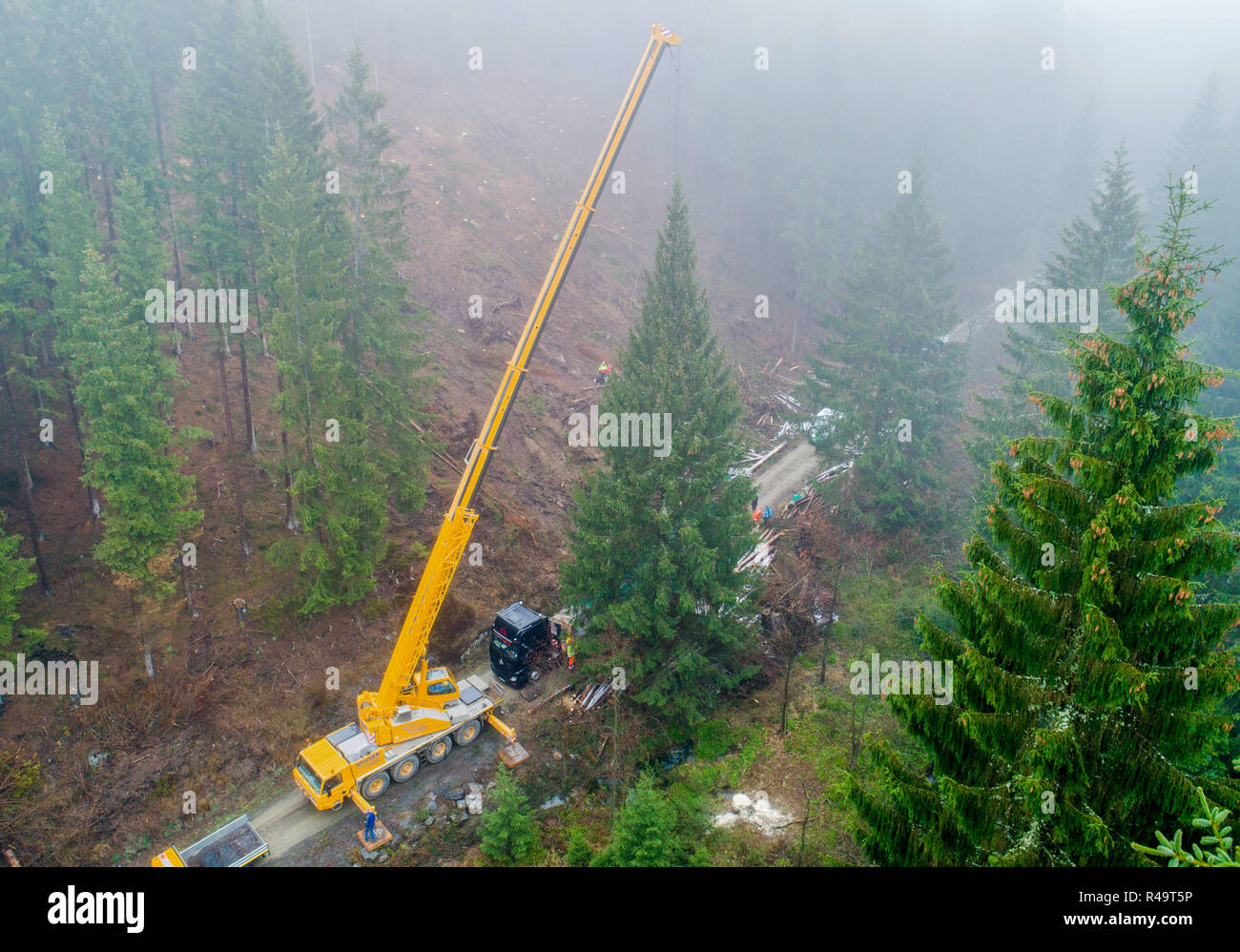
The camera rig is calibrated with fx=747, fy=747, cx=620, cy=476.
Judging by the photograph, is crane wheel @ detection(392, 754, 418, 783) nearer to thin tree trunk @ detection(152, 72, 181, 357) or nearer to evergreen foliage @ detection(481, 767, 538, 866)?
evergreen foliage @ detection(481, 767, 538, 866)

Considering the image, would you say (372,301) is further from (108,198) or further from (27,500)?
(108,198)

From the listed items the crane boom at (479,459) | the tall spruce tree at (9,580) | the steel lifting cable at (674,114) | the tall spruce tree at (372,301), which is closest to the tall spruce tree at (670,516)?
the crane boom at (479,459)

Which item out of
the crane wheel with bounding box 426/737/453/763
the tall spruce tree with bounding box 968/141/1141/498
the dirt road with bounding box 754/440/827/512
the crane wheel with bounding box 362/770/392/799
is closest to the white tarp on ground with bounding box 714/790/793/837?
the crane wheel with bounding box 426/737/453/763

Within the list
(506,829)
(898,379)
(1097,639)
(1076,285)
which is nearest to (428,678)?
(506,829)

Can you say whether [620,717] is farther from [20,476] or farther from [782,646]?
[20,476]

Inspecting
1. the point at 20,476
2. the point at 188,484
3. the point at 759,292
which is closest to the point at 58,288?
the point at 20,476
